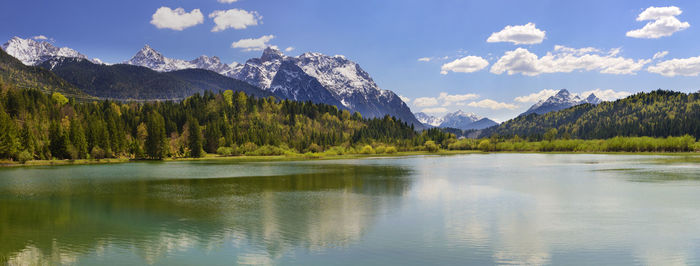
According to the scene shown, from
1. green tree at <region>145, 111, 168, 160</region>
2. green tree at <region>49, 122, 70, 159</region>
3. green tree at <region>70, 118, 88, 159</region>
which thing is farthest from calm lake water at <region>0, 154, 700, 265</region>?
green tree at <region>145, 111, 168, 160</region>

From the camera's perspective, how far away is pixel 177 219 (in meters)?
38.2

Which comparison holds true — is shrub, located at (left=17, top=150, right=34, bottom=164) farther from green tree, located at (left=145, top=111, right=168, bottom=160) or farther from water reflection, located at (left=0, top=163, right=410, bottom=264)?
water reflection, located at (left=0, top=163, right=410, bottom=264)

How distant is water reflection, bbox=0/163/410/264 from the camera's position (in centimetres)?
2831

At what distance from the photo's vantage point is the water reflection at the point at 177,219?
28.3 meters

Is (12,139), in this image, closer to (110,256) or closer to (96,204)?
(96,204)

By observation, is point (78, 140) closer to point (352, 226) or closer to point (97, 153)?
point (97, 153)

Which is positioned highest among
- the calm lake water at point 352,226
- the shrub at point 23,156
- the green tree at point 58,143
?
the green tree at point 58,143

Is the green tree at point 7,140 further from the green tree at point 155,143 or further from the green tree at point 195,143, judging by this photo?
the green tree at point 195,143

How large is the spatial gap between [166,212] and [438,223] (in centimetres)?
2621

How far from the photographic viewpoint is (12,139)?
129 meters

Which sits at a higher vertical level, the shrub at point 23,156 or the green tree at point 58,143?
the green tree at point 58,143

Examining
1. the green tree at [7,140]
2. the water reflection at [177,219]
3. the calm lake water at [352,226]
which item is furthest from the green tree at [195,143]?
the calm lake water at [352,226]

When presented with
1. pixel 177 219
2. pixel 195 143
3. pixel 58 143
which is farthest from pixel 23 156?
pixel 177 219

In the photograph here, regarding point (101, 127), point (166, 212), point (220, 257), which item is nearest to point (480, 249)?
point (220, 257)
